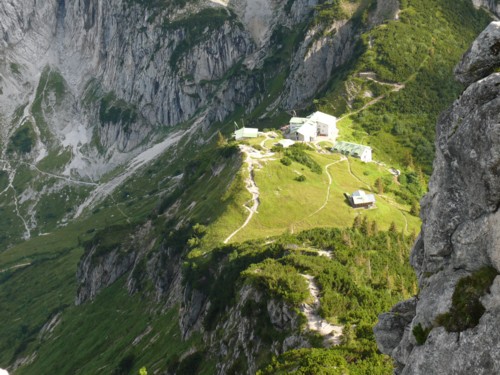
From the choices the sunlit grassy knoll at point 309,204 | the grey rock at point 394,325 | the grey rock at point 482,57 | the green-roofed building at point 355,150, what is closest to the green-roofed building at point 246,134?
the green-roofed building at point 355,150

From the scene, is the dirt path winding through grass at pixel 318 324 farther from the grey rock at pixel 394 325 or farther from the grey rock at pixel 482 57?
the grey rock at pixel 482 57

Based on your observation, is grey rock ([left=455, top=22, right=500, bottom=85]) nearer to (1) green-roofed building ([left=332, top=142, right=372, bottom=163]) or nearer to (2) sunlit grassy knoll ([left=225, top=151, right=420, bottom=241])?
(2) sunlit grassy knoll ([left=225, top=151, right=420, bottom=241])

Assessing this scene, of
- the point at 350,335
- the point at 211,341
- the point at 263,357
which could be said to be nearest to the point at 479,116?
the point at 350,335

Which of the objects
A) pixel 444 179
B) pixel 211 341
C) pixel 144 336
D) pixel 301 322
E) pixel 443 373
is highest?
pixel 444 179

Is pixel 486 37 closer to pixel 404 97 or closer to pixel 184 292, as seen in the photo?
pixel 184 292

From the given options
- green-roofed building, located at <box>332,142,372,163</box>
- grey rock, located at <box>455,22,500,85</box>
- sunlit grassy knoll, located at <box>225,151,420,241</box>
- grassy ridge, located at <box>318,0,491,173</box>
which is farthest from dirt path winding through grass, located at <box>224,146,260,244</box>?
grey rock, located at <box>455,22,500,85</box>

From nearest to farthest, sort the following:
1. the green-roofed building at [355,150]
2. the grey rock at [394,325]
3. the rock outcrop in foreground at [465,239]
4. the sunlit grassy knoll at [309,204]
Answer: the rock outcrop in foreground at [465,239]
the grey rock at [394,325]
the sunlit grassy knoll at [309,204]
the green-roofed building at [355,150]
